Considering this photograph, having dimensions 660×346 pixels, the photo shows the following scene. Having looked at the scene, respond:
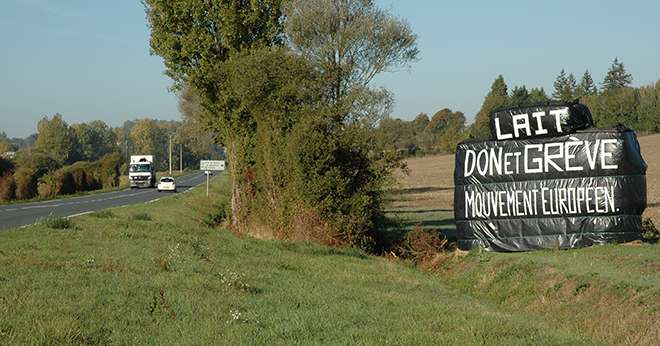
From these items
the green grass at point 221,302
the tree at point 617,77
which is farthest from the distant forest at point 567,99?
the green grass at point 221,302

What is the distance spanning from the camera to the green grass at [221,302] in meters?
8.00

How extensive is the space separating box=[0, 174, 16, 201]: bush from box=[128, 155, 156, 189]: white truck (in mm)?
22431

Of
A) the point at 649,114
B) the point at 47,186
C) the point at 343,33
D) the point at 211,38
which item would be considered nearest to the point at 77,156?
the point at 47,186

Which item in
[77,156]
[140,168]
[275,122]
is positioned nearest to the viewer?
[275,122]

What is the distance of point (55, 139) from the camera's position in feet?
407

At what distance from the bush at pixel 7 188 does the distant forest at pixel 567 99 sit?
1854 inches

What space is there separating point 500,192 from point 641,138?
320 feet

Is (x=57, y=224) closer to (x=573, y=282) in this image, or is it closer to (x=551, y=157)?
(x=551, y=157)

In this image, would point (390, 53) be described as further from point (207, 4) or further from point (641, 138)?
point (641, 138)

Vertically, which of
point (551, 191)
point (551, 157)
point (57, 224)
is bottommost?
point (57, 224)

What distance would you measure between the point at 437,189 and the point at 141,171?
3122cm

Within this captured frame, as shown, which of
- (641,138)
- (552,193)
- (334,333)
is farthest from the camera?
(641,138)

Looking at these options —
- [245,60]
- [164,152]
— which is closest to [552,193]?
[245,60]

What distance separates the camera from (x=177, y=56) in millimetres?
26984
